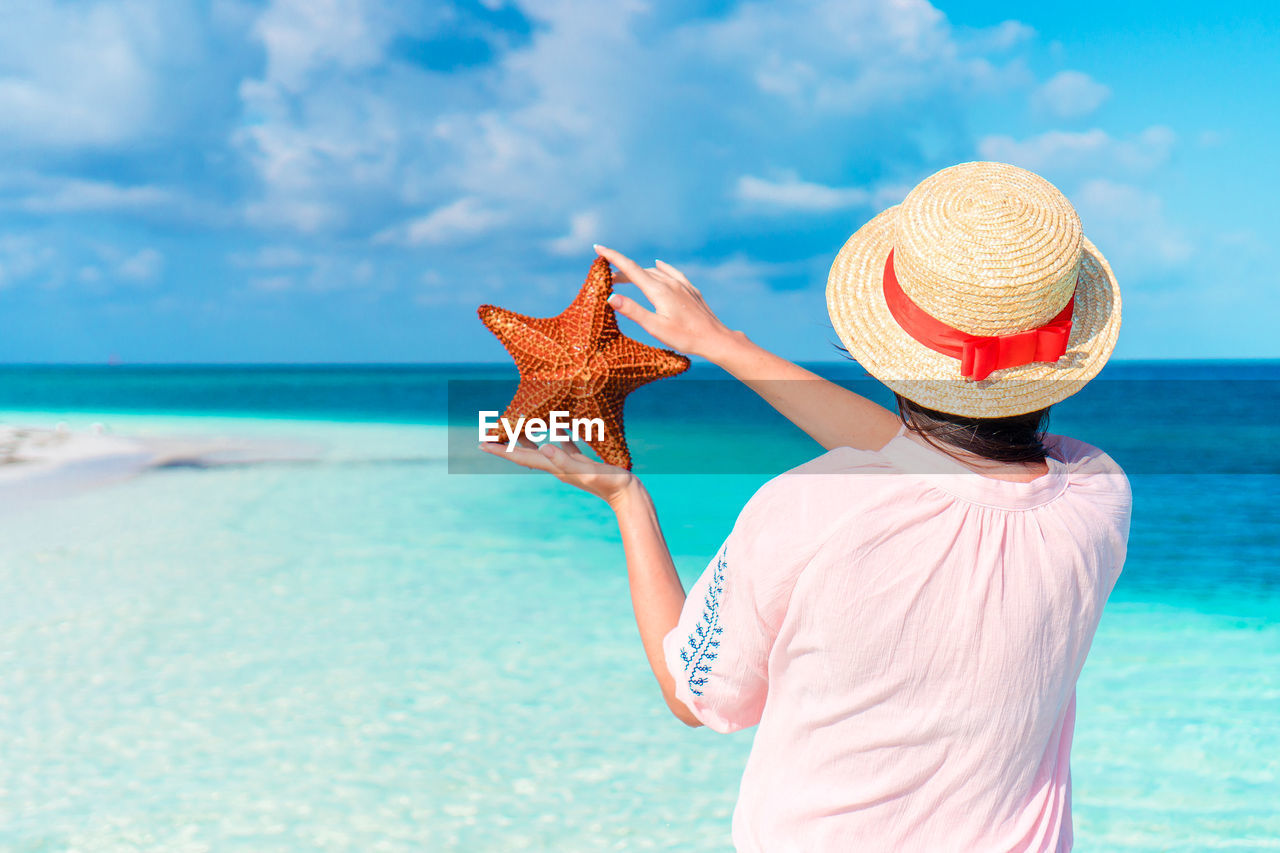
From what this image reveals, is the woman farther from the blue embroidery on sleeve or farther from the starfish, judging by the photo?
the starfish

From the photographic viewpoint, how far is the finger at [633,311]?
140 centimetres

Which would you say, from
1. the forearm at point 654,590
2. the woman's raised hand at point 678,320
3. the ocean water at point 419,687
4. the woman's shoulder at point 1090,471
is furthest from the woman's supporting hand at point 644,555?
the ocean water at point 419,687

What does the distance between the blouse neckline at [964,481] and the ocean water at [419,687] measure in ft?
10.1

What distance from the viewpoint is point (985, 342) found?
1.11 meters

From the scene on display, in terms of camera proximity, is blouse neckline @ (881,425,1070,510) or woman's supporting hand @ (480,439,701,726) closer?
blouse neckline @ (881,425,1070,510)

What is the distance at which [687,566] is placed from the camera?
27.0 feet

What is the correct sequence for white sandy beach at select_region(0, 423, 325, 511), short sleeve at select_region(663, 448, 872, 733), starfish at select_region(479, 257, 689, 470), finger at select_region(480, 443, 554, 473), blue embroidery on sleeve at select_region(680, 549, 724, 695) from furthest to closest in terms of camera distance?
white sandy beach at select_region(0, 423, 325, 511) < starfish at select_region(479, 257, 689, 470) < finger at select_region(480, 443, 554, 473) < blue embroidery on sleeve at select_region(680, 549, 724, 695) < short sleeve at select_region(663, 448, 872, 733)

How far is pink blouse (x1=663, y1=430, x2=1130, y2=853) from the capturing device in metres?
1.06

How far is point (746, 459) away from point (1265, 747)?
14315 millimetres

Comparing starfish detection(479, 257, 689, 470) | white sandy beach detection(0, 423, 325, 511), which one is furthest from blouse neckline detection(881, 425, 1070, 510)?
white sandy beach detection(0, 423, 325, 511)

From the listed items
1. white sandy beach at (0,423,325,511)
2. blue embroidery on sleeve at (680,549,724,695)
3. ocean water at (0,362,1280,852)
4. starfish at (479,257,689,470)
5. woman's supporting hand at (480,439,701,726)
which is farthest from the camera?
white sandy beach at (0,423,325,511)

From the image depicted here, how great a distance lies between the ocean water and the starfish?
252cm

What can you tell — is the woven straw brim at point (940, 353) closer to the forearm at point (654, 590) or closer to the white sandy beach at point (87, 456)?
the forearm at point (654, 590)

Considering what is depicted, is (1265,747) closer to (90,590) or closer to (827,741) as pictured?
(827,741)
